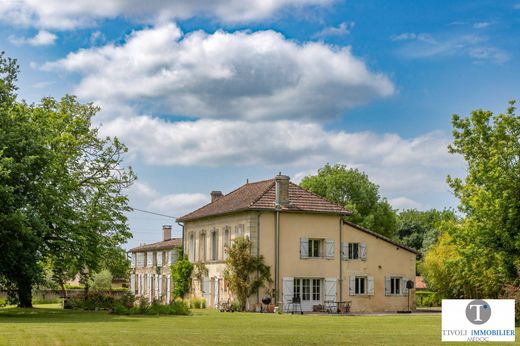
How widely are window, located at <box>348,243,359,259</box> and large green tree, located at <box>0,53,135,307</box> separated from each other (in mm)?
12335

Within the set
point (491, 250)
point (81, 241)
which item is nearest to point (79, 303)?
point (81, 241)

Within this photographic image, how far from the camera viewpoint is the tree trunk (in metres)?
33.0

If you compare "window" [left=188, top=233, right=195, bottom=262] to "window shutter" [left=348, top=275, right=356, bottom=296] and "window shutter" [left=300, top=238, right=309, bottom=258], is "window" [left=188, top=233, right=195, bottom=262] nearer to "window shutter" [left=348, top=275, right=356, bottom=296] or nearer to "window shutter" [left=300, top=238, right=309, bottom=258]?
"window shutter" [left=300, top=238, right=309, bottom=258]

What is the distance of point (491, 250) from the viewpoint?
34.1m

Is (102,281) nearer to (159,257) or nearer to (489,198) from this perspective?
Answer: (159,257)

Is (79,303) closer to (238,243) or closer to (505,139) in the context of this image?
(238,243)

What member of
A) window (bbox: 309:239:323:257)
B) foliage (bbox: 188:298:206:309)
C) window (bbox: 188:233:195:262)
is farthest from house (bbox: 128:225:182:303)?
window (bbox: 309:239:323:257)

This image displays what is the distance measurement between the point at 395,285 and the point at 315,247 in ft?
18.6

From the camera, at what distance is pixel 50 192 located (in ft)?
108

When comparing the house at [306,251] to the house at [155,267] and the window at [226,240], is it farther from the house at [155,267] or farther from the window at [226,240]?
the house at [155,267]

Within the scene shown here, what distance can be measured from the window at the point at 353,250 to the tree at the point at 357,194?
2402cm

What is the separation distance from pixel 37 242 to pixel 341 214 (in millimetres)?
18498

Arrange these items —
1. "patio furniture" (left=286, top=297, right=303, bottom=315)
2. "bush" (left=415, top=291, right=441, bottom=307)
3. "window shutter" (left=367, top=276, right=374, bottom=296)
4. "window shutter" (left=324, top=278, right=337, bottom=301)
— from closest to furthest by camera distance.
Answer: "patio furniture" (left=286, top=297, right=303, bottom=315)
"window shutter" (left=324, top=278, right=337, bottom=301)
"window shutter" (left=367, top=276, right=374, bottom=296)
"bush" (left=415, top=291, right=441, bottom=307)
